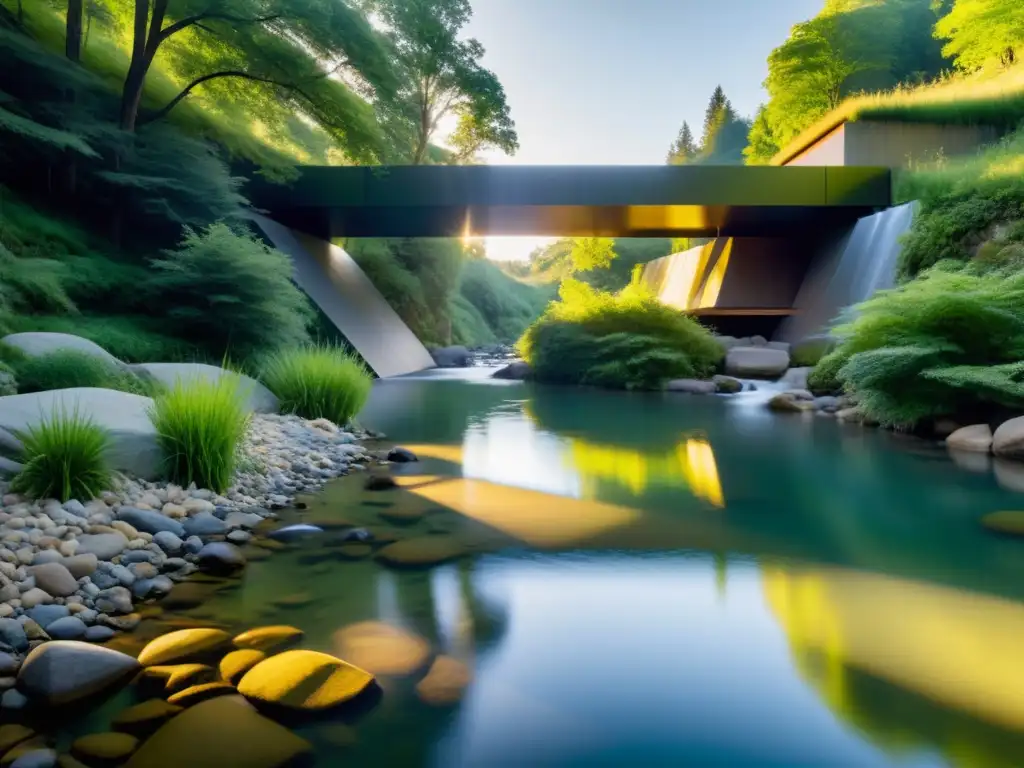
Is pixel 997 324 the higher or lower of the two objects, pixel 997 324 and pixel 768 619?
the higher

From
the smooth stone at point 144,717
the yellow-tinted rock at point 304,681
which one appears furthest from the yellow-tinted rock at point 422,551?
the smooth stone at point 144,717

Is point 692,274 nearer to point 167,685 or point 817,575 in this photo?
point 817,575

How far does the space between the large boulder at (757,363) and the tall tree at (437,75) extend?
12.3 metres

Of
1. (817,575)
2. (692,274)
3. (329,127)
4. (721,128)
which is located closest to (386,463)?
(817,575)

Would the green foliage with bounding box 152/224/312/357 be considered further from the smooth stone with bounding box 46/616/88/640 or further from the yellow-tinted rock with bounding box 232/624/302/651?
the yellow-tinted rock with bounding box 232/624/302/651

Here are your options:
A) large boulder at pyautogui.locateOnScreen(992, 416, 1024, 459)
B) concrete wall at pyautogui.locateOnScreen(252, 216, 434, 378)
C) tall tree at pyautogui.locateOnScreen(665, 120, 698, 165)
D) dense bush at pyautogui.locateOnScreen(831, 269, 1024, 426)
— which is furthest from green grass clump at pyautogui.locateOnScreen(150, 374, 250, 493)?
tall tree at pyautogui.locateOnScreen(665, 120, 698, 165)

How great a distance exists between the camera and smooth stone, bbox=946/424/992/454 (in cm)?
751

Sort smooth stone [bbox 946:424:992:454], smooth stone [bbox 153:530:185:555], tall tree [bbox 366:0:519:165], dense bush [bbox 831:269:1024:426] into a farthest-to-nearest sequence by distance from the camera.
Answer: tall tree [bbox 366:0:519:165] < dense bush [bbox 831:269:1024:426] < smooth stone [bbox 946:424:992:454] < smooth stone [bbox 153:530:185:555]

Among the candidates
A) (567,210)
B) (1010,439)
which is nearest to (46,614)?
(1010,439)

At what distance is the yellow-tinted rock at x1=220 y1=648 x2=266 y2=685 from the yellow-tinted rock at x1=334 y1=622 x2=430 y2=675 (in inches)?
12.0

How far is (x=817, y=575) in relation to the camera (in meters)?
3.84

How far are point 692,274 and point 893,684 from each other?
76.0 feet

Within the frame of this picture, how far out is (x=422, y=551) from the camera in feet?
13.6

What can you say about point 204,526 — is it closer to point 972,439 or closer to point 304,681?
point 304,681
